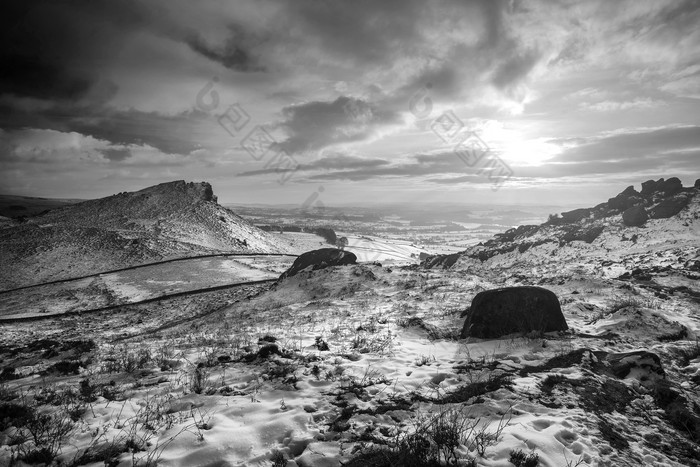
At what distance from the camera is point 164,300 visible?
25734 mm

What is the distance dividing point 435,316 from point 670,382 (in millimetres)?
6274

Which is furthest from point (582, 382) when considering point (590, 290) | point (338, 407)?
point (590, 290)

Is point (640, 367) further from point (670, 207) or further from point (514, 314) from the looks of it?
point (670, 207)

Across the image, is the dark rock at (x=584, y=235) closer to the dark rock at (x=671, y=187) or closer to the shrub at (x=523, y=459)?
the dark rock at (x=671, y=187)

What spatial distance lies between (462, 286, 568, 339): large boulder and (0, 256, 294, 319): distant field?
26.0 m

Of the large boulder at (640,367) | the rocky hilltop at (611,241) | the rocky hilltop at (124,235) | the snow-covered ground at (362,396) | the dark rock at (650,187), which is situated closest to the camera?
the snow-covered ground at (362,396)

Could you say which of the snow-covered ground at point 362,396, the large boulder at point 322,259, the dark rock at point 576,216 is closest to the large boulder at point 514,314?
the snow-covered ground at point 362,396

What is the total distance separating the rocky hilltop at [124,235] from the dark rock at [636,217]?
4822 cm

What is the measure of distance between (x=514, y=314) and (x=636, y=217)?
33395mm

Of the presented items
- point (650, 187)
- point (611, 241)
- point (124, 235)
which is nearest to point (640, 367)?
point (611, 241)

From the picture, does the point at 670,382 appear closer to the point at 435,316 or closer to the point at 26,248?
the point at 435,316

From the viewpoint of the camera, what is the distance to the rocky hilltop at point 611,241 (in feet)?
Result: 72.1

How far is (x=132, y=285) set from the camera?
102 ft

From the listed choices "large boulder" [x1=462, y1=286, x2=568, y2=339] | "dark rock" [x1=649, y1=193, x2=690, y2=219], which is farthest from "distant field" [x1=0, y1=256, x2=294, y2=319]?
"dark rock" [x1=649, y1=193, x2=690, y2=219]
